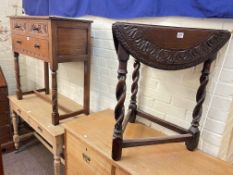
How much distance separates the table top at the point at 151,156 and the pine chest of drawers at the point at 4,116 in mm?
1119

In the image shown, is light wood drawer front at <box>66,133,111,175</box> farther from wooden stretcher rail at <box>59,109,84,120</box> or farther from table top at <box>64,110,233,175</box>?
wooden stretcher rail at <box>59,109,84,120</box>

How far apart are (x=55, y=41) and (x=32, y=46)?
13.7 inches

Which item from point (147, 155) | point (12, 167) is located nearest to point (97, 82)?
point (147, 155)

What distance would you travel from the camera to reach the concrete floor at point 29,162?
6.65ft

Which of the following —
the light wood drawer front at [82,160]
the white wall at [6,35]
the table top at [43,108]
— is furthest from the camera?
the white wall at [6,35]

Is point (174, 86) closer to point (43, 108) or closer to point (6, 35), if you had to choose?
point (43, 108)

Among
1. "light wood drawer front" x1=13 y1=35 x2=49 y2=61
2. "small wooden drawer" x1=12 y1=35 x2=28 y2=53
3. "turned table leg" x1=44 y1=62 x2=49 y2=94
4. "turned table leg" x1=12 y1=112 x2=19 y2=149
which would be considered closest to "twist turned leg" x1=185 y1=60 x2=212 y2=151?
"light wood drawer front" x1=13 y1=35 x2=49 y2=61

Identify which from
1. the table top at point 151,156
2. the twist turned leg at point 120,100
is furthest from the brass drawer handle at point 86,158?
the twist turned leg at point 120,100

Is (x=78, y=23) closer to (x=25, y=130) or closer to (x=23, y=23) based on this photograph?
(x=23, y=23)

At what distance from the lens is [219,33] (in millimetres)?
969

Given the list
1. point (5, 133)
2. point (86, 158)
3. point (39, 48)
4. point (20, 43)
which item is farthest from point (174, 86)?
point (5, 133)

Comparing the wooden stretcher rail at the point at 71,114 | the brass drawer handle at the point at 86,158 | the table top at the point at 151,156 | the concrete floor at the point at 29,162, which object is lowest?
the concrete floor at the point at 29,162

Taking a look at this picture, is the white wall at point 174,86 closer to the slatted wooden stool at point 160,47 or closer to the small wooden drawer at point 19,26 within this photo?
the slatted wooden stool at point 160,47

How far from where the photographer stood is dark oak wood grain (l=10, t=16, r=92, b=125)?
141cm
